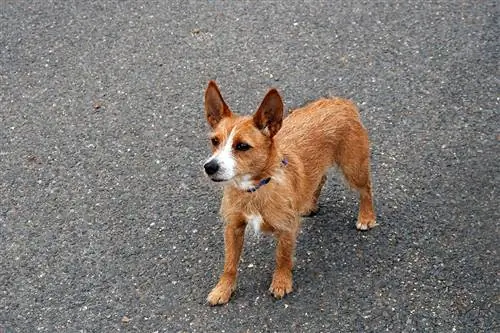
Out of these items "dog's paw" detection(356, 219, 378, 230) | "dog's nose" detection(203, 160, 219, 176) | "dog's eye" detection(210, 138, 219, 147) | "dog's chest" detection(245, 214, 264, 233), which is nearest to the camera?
"dog's nose" detection(203, 160, 219, 176)

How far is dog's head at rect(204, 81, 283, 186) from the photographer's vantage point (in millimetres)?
3869

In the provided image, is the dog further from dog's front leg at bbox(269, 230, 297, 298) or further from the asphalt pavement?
the asphalt pavement

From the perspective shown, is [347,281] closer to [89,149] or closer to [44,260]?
[44,260]

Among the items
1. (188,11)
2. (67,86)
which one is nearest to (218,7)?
(188,11)

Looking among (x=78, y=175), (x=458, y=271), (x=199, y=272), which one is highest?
(x=78, y=175)

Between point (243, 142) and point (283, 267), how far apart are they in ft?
3.27

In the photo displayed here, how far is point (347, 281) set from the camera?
14.6 feet

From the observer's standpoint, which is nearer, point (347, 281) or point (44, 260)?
point (347, 281)

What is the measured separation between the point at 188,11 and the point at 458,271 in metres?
4.50

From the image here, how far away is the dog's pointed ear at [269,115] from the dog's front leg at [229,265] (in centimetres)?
71

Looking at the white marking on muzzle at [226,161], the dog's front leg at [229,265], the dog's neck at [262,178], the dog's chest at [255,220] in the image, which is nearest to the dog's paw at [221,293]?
the dog's front leg at [229,265]

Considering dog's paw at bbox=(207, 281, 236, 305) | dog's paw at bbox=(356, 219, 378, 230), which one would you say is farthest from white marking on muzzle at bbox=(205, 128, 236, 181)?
dog's paw at bbox=(356, 219, 378, 230)

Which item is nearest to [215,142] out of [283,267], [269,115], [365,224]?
[269,115]

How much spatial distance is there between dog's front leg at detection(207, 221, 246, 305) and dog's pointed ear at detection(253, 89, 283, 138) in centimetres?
71
